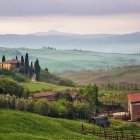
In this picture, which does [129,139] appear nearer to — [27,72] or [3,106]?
[3,106]

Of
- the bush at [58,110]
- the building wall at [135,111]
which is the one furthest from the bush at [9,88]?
the building wall at [135,111]

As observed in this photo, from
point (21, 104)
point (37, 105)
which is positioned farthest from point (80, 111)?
point (21, 104)

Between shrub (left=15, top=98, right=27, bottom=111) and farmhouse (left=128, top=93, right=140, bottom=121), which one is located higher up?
shrub (left=15, top=98, right=27, bottom=111)

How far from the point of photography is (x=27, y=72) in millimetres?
168500

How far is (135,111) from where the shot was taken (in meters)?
99.4

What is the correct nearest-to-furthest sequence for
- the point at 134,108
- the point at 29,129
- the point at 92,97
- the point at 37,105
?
the point at 29,129 → the point at 37,105 → the point at 134,108 → the point at 92,97

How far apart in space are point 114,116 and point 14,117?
43.6 metres

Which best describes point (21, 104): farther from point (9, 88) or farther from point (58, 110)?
point (9, 88)

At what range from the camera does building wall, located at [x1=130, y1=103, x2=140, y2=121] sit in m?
98.8

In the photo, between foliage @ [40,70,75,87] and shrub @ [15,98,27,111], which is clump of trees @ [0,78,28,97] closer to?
shrub @ [15,98,27,111]

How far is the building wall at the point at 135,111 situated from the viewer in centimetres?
9881

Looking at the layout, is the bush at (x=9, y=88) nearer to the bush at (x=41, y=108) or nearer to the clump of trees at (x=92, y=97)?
the bush at (x=41, y=108)

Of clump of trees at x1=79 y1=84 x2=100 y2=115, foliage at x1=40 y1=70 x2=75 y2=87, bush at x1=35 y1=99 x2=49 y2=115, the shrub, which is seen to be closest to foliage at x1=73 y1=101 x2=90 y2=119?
bush at x1=35 y1=99 x2=49 y2=115

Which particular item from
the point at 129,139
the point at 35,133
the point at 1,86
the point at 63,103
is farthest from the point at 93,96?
the point at 35,133
